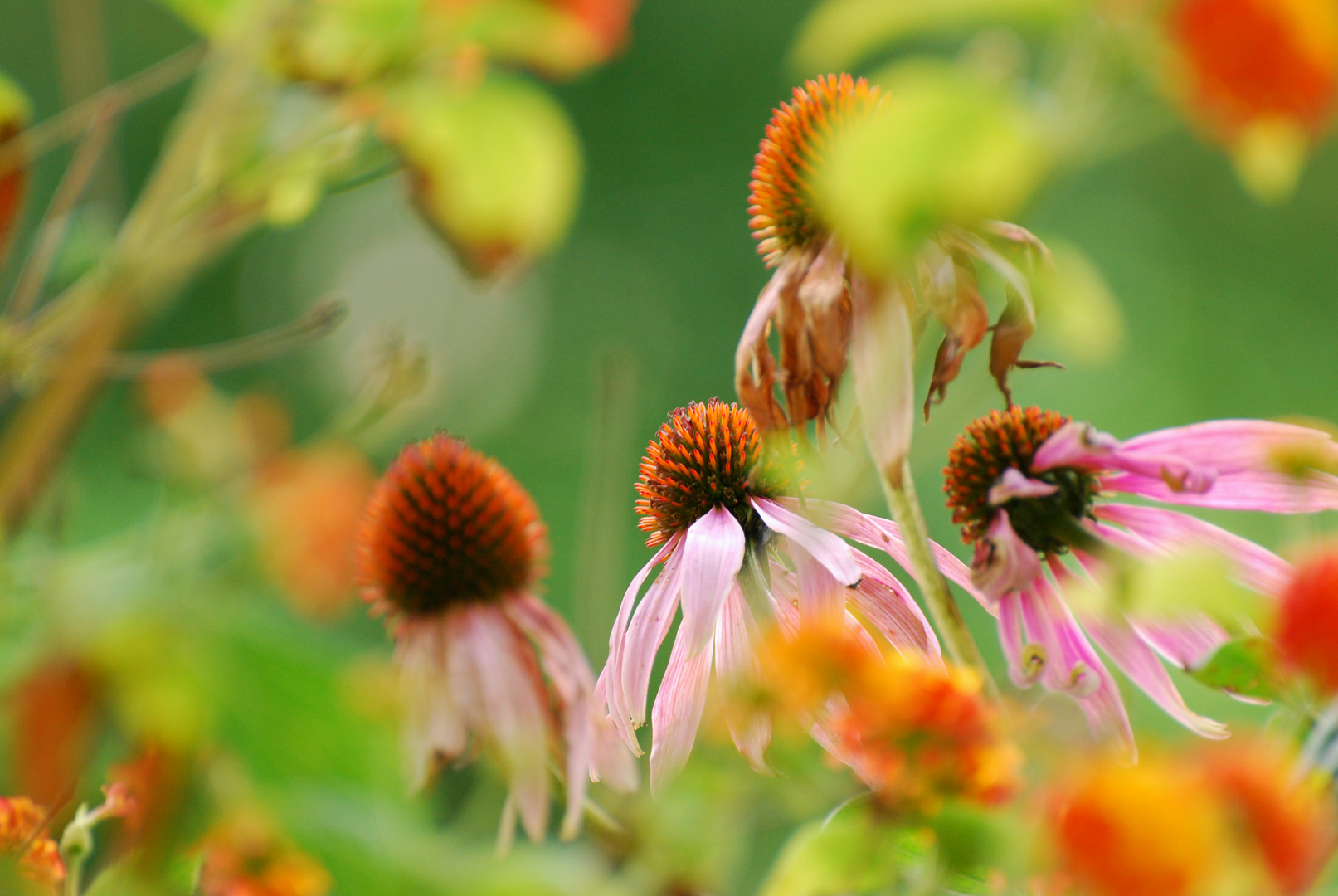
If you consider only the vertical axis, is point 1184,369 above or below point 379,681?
below

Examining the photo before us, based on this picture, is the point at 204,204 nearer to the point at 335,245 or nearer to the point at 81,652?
the point at 81,652

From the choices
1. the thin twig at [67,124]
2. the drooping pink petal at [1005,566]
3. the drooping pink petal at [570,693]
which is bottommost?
the drooping pink petal at [570,693]

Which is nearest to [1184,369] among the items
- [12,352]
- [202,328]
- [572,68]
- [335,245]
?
[335,245]

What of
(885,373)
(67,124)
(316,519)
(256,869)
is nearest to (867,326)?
(885,373)

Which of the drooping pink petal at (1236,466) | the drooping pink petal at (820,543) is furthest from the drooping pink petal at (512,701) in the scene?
the drooping pink petal at (1236,466)

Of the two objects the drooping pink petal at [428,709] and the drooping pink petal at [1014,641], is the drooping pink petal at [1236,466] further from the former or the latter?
the drooping pink petal at [428,709]

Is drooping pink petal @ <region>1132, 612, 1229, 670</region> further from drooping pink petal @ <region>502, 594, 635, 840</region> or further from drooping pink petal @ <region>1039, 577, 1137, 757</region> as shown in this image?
drooping pink petal @ <region>502, 594, 635, 840</region>
